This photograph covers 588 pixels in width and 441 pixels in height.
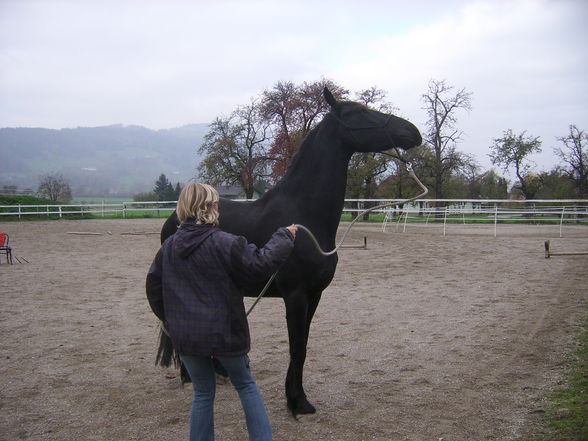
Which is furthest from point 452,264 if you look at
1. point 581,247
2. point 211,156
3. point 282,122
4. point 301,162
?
point 211,156

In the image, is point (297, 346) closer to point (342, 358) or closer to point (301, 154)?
point (342, 358)

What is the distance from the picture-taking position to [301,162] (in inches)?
140

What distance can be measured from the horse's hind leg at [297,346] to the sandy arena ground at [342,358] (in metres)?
0.12

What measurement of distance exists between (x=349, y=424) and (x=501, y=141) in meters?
40.7

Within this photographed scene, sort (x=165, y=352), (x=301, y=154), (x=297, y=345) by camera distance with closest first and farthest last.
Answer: (x=297, y=345), (x=301, y=154), (x=165, y=352)

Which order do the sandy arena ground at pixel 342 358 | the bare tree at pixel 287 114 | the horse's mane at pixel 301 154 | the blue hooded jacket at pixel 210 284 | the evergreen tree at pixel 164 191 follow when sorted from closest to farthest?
1. the blue hooded jacket at pixel 210 284
2. the sandy arena ground at pixel 342 358
3. the horse's mane at pixel 301 154
4. the bare tree at pixel 287 114
5. the evergreen tree at pixel 164 191

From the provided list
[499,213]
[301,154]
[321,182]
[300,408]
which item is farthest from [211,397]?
[499,213]

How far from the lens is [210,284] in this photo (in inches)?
89.4

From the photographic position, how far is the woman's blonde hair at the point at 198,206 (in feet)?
7.59

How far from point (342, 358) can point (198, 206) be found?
2790 mm

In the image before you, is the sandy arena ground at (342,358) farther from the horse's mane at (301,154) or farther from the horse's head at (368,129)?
the horse's head at (368,129)

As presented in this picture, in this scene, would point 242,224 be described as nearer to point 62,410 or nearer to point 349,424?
point 349,424

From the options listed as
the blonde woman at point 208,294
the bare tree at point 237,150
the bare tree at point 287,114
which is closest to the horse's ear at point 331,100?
the blonde woman at point 208,294

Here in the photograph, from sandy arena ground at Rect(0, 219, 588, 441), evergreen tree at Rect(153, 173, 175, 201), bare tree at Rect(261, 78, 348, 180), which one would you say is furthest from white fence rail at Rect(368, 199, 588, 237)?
evergreen tree at Rect(153, 173, 175, 201)
